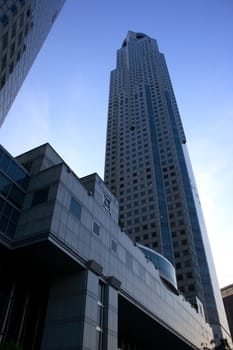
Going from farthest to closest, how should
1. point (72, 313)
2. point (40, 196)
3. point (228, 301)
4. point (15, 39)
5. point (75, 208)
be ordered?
1. point (228, 301)
2. point (15, 39)
3. point (75, 208)
4. point (40, 196)
5. point (72, 313)

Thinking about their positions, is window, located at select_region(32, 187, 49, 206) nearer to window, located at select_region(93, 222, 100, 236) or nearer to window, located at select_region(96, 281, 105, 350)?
window, located at select_region(93, 222, 100, 236)

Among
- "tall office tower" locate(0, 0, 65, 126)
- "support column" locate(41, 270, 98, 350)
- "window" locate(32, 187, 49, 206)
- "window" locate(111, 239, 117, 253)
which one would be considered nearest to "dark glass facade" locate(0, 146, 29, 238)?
"window" locate(32, 187, 49, 206)

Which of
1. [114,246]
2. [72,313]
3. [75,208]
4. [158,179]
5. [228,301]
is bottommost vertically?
[72,313]

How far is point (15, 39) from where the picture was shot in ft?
166

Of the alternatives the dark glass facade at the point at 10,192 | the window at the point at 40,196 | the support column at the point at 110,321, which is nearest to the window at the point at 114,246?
the support column at the point at 110,321

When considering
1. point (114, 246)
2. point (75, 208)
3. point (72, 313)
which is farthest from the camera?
point (114, 246)

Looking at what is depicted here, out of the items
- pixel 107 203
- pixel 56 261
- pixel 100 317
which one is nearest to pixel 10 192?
pixel 56 261

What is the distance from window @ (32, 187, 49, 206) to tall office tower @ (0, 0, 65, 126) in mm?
26083

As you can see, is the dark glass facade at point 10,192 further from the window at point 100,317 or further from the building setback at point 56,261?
the window at point 100,317

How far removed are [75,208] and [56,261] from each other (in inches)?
187

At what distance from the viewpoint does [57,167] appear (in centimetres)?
2652

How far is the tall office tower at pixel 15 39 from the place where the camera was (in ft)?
147

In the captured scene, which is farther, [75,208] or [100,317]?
[75,208]

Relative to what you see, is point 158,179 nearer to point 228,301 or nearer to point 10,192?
point 228,301
